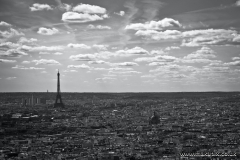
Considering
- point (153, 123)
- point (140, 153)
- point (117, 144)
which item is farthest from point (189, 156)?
point (153, 123)

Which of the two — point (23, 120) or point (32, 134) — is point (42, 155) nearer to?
point (32, 134)

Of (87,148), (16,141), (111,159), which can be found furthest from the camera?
(16,141)

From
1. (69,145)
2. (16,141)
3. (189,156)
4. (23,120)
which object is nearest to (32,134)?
(16,141)

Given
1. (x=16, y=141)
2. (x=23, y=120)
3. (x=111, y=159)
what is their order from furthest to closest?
(x=23, y=120) → (x=16, y=141) → (x=111, y=159)

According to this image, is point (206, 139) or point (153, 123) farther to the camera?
point (153, 123)

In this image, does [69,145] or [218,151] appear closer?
[218,151]

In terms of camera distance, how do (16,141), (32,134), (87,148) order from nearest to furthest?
(87,148), (16,141), (32,134)

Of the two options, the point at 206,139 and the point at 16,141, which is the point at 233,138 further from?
the point at 16,141

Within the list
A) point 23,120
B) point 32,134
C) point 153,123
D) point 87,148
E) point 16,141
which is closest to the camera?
point 87,148
